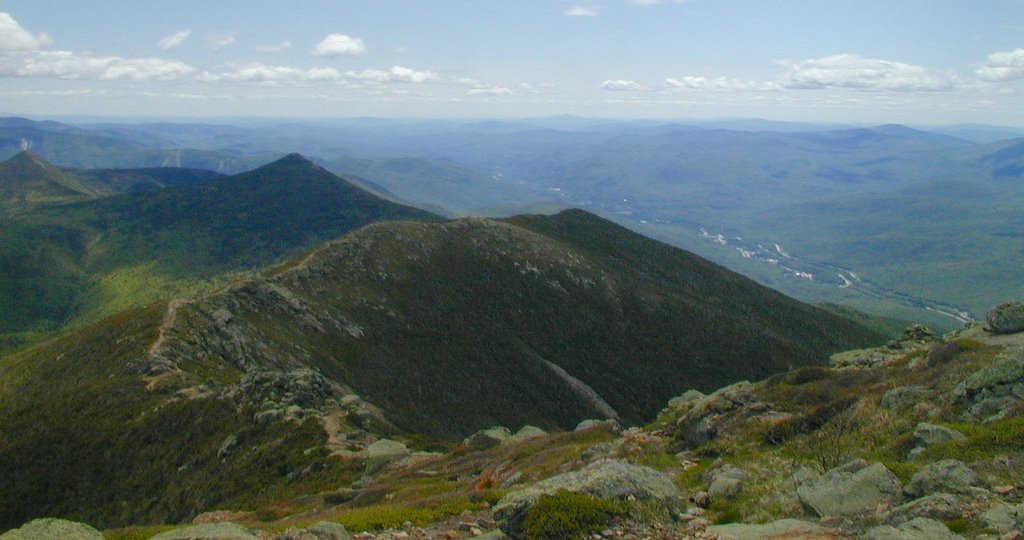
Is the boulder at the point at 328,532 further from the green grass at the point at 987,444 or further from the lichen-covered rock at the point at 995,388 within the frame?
the lichen-covered rock at the point at 995,388

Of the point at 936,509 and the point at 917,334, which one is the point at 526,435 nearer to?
the point at 936,509

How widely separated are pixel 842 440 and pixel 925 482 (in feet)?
26.9

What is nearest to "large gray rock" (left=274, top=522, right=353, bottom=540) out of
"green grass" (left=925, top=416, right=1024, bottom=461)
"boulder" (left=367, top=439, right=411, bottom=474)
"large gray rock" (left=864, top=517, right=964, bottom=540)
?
"large gray rock" (left=864, top=517, right=964, bottom=540)

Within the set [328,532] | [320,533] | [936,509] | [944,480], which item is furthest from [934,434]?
[320,533]

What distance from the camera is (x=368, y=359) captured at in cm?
8200

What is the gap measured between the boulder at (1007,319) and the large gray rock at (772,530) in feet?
111

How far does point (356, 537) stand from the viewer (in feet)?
55.2

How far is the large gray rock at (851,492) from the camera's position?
1444cm

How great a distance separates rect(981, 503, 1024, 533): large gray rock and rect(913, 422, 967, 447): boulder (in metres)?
6.13

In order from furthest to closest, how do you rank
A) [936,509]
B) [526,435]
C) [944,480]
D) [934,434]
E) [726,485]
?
[526,435] < [934,434] < [726,485] < [944,480] < [936,509]

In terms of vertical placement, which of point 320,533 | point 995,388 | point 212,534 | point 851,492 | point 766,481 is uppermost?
point 995,388

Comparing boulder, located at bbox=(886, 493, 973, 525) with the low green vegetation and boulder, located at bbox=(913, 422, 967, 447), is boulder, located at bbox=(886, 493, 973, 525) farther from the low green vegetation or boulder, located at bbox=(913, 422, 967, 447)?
the low green vegetation

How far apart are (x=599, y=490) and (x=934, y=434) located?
11.8 meters

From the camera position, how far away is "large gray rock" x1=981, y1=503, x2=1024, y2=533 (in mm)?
→ 11695
